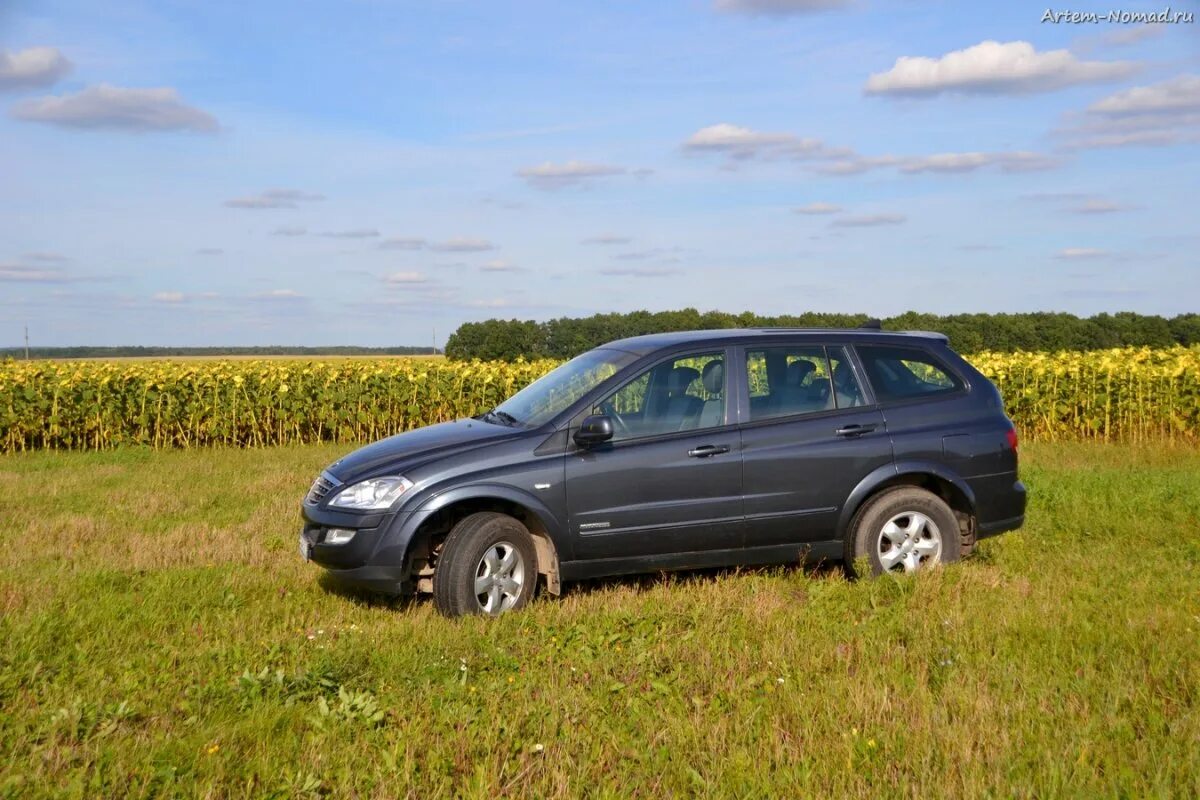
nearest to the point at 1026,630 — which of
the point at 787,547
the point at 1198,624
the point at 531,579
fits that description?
the point at 1198,624

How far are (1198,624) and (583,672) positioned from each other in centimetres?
371

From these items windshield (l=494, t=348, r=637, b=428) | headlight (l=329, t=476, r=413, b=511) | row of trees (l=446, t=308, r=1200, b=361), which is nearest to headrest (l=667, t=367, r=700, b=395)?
windshield (l=494, t=348, r=637, b=428)

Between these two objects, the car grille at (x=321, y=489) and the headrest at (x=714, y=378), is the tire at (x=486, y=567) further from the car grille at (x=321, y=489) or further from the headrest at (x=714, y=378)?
the headrest at (x=714, y=378)

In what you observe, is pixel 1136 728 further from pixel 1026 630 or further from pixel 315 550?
pixel 315 550

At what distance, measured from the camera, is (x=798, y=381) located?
7.61 m

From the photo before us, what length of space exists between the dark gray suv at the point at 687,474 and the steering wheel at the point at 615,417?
1 cm

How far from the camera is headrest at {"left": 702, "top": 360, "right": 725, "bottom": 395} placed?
24.3 ft

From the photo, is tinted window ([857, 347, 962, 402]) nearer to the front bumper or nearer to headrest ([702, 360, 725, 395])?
headrest ([702, 360, 725, 395])

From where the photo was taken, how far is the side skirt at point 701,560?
6918 mm

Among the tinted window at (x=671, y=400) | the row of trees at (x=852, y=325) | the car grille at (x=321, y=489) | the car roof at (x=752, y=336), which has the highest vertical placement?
the row of trees at (x=852, y=325)

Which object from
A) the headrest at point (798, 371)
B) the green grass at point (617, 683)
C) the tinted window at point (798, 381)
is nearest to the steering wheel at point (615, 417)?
the tinted window at point (798, 381)

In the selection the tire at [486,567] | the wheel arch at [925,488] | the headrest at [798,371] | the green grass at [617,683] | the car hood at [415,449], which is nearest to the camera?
the green grass at [617,683]

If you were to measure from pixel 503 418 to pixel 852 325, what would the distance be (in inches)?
1214

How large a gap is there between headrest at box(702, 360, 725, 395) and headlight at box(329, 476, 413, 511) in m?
2.17
